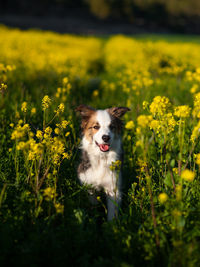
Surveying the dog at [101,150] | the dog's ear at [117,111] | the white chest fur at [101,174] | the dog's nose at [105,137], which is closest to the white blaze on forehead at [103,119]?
the dog at [101,150]

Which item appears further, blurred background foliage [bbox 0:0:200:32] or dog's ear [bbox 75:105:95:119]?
blurred background foliage [bbox 0:0:200:32]

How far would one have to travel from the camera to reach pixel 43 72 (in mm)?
7453

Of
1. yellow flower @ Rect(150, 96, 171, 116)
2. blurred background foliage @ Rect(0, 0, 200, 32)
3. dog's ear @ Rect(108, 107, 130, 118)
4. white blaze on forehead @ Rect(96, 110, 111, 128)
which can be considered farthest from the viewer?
blurred background foliage @ Rect(0, 0, 200, 32)

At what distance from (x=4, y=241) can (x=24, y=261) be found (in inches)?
8.8

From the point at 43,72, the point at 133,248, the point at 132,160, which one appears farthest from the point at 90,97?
the point at 133,248

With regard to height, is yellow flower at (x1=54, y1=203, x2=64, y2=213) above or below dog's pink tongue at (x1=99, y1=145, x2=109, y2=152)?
below

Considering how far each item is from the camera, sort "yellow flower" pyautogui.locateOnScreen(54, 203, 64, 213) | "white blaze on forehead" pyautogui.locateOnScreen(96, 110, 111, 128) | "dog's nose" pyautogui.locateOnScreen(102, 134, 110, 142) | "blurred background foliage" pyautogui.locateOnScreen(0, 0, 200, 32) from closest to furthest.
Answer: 1. "yellow flower" pyautogui.locateOnScreen(54, 203, 64, 213)
2. "dog's nose" pyautogui.locateOnScreen(102, 134, 110, 142)
3. "white blaze on forehead" pyautogui.locateOnScreen(96, 110, 111, 128)
4. "blurred background foliage" pyautogui.locateOnScreen(0, 0, 200, 32)

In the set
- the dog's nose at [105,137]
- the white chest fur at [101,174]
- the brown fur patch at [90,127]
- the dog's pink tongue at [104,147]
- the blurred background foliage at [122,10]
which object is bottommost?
the white chest fur at [101,174]

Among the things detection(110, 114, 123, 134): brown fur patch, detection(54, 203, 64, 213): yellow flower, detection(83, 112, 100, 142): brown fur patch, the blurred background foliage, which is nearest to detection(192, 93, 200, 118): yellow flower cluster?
detection(110, 114, 123, 134): brown fur patch

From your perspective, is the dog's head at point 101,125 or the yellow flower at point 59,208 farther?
the dog's head at point 101,125

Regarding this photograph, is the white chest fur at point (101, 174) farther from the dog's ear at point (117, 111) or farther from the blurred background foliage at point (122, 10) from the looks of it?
the blurred background foliage at point (122, 10)

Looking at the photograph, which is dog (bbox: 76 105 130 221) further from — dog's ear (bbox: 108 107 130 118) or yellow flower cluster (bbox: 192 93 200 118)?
yellow flower cluster (bbox: 192 93 200 118)

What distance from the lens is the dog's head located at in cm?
299

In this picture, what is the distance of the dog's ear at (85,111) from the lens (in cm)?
323
